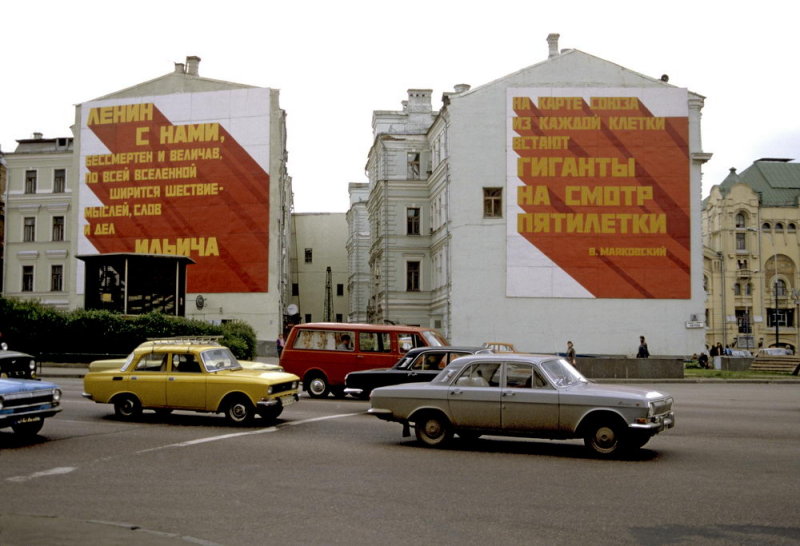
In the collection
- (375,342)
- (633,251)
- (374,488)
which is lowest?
(374,488)

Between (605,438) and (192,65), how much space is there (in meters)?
52.8

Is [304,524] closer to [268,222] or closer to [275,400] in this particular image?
[275,400]

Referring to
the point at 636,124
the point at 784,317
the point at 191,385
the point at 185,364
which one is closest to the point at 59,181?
the point at 636,124

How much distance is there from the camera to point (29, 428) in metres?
14.4

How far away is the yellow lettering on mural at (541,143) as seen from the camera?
49125 mm

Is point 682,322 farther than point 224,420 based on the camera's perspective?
Yes

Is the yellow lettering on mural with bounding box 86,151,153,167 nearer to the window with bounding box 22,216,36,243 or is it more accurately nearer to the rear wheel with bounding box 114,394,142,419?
the window with bounding box 22,216,36,243

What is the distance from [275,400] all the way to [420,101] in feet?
190

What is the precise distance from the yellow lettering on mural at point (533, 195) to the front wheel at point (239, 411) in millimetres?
35189

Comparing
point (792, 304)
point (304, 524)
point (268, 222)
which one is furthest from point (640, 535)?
point (792, 304)

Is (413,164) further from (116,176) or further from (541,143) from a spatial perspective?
(116,176)

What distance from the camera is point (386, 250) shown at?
57562 mm

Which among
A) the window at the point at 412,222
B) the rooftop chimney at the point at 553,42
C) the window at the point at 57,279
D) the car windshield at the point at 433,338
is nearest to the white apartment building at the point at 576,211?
the rooftop chimney at the point at 553,42

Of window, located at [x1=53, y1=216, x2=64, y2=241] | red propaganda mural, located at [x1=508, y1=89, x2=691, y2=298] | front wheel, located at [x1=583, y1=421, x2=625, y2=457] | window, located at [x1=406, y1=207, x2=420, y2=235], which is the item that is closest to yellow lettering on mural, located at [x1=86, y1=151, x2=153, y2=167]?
window, located at [x1=53, y1=216, x2=64, y2=241]
